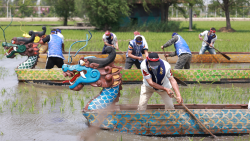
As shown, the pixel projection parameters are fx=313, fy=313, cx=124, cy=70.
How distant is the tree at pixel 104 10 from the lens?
29.5 meters

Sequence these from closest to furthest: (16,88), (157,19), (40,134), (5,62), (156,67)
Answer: (156,67) → (40,134) → (16,88) → (5,62) → (157,19)

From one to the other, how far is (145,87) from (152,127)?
0.76m

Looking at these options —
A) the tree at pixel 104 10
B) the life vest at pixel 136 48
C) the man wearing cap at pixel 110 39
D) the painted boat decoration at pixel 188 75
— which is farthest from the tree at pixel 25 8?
the life vest at pixel 136 48

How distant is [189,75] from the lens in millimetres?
9070

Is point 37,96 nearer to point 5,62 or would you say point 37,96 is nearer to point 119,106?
point 119,106

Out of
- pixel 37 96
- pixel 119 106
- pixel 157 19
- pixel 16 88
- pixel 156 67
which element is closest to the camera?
pixel 156 67

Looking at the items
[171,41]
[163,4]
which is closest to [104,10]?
[163,4]

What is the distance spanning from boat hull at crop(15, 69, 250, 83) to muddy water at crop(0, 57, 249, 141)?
0.21m

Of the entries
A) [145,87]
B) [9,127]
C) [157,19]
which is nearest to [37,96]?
[9,127]

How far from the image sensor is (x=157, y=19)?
33375mm

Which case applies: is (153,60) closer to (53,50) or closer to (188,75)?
(188,75)

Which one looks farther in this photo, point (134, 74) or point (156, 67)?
point (134, 74)

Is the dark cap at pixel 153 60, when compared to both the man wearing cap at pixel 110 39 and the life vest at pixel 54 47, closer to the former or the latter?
the life vest at pixel 54 47

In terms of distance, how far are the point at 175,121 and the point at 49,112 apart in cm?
281
